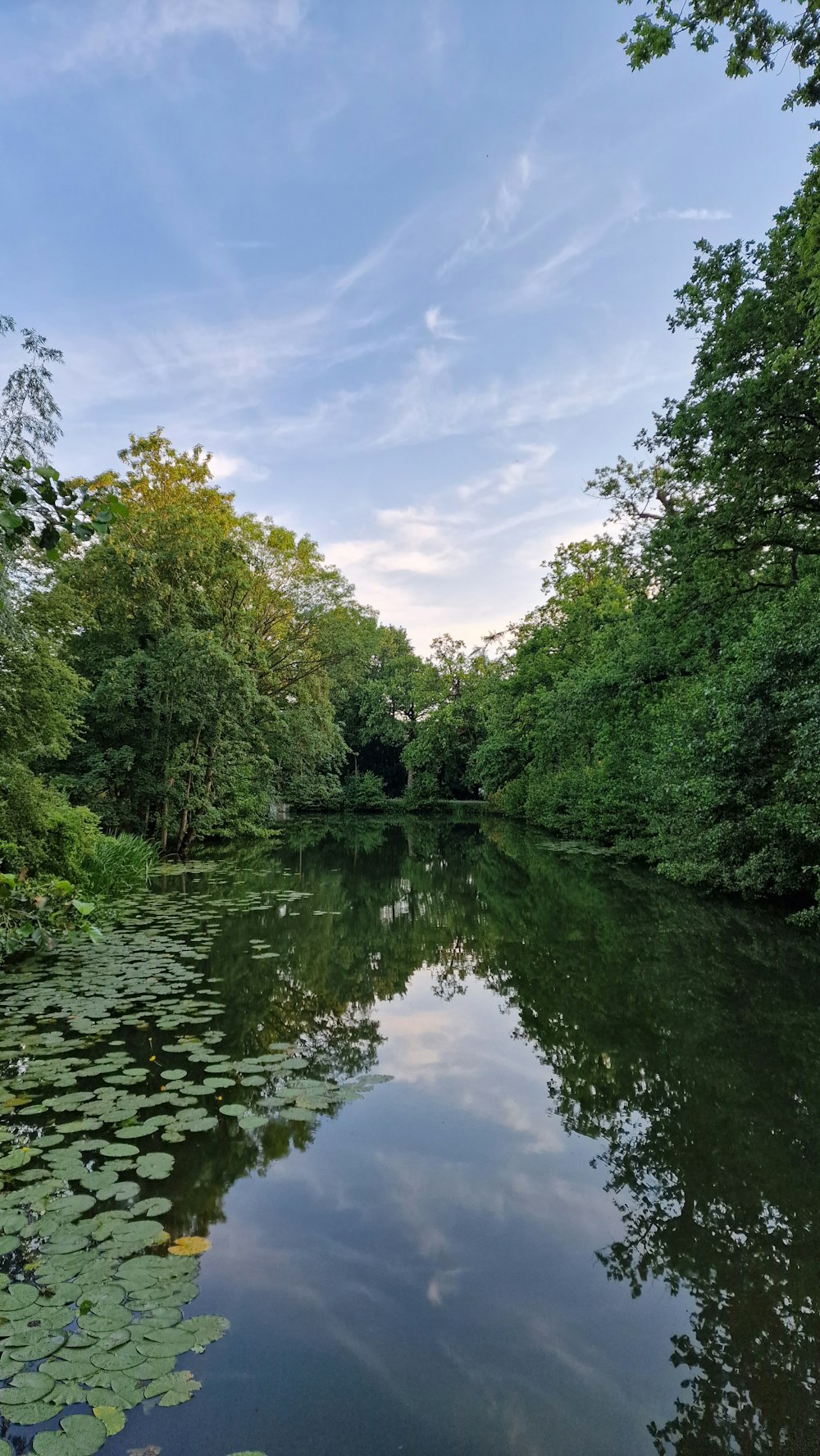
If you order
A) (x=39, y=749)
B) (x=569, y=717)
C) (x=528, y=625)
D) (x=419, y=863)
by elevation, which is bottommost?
(x=419, y=863)

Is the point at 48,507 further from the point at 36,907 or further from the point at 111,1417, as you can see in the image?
the point at 111,1417

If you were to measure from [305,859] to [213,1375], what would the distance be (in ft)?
55.0

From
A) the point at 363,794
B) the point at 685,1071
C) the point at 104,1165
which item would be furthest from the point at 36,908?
the point at 363,794

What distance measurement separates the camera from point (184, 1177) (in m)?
3.55

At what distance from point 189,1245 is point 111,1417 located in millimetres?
952

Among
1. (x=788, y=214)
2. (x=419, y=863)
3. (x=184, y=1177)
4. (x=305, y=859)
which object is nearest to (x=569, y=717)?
(x=419, y=863)

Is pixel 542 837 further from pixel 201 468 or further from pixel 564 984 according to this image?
pixel 564 984

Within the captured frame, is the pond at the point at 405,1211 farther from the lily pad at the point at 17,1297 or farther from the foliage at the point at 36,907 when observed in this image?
the foliage at the point at 36,907

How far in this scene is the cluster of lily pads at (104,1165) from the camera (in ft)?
7.34

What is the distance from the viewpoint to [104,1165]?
355 centimetres

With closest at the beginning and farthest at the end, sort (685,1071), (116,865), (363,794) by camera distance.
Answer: (685,1071) < (116,865) < (363,794)

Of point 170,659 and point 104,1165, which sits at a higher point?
point 170,659

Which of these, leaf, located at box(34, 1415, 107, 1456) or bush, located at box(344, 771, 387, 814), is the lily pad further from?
bush, located at box(344, 771, 387, 814)

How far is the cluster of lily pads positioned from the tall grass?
3.49 meters
